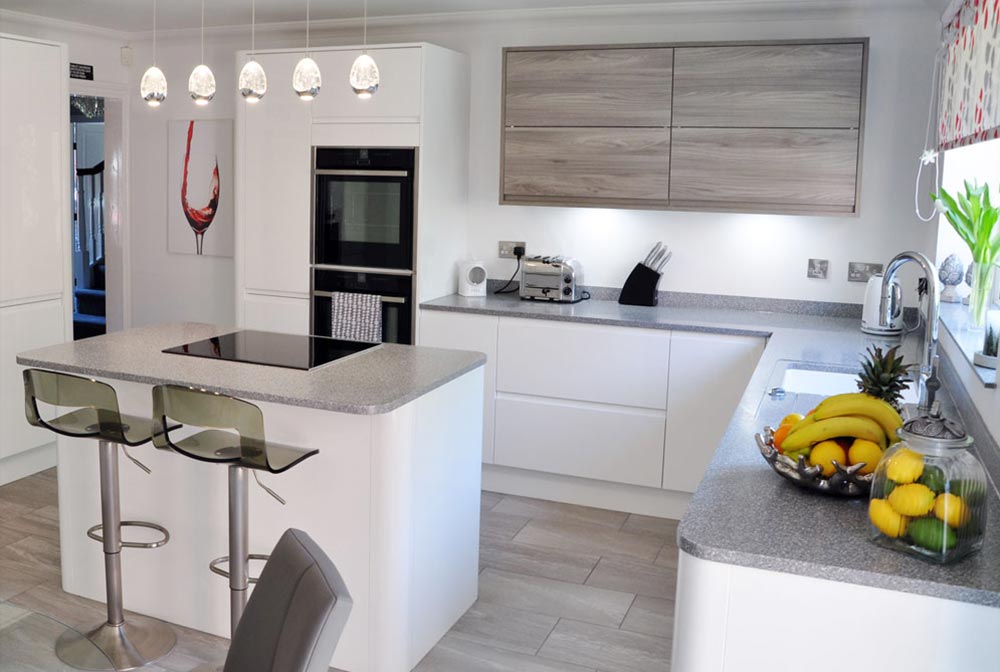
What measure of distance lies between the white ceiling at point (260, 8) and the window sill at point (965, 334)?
1.46 metres

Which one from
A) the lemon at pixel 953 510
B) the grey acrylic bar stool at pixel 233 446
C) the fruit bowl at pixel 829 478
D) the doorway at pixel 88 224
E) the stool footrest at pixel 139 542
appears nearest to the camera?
the lemon at pixel 953 510

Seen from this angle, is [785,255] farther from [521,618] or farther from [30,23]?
[30,23]

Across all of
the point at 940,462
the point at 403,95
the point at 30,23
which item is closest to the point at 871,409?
the point at 940,462

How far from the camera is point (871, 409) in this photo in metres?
2.03

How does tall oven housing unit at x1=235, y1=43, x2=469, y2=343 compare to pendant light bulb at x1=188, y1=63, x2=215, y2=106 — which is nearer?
pendant light bulb at x1=188, y1=63, x2=215, y2=106

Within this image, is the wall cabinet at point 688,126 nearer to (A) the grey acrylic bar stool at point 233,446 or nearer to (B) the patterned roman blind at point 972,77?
(B) the patterned roman blind at point 972,77

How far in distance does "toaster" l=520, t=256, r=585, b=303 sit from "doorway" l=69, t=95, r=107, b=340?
4.19m

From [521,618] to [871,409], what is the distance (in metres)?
1.80

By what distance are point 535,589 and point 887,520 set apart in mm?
2181

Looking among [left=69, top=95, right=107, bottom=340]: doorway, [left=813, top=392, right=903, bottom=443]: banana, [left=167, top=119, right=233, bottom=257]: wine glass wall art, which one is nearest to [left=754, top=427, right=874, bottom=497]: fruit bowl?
[left=813, top=392, right=903, bottom=443]: banana

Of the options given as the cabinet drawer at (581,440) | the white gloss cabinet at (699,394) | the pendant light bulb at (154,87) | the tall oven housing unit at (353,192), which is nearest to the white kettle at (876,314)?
the white gloss cabinet at (699,394)

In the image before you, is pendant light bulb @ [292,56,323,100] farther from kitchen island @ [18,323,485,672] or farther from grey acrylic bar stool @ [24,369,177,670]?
grey acrylic bar stool @ [24,369,177,670]

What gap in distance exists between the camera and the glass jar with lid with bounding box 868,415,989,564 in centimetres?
159

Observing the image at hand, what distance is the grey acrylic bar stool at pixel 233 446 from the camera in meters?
2.67
